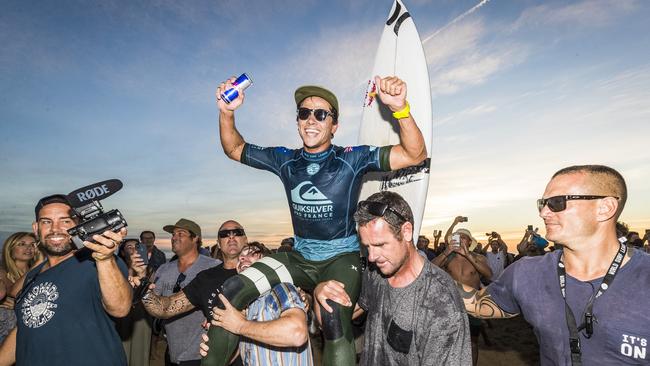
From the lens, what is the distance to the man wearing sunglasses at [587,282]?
2.30 m

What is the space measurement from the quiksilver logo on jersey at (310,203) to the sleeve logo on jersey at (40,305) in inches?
82.6

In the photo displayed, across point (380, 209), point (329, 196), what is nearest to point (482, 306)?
point (380, 209)

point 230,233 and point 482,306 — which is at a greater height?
point 230,233

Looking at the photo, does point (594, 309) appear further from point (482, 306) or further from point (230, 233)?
point (230, 233)

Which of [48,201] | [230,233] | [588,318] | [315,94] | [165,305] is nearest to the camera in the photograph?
[588,318]

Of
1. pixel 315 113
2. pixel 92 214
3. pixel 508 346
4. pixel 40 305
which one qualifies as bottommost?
pixel 508 346

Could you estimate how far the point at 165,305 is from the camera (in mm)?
4246

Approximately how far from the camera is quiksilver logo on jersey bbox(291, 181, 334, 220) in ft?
10.2

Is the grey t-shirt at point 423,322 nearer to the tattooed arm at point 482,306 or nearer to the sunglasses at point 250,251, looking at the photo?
the tattooed arm at point 482,306

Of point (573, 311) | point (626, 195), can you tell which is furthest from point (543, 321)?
point (626, 195)

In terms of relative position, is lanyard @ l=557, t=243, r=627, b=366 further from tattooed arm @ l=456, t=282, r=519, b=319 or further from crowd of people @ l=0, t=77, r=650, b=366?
tattooed arm @ l=456, t=282, r=519, b=319

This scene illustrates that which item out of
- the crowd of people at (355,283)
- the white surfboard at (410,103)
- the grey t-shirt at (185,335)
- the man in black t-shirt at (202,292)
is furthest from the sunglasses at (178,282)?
the white surfboard at (410,103)

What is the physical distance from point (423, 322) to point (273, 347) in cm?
136

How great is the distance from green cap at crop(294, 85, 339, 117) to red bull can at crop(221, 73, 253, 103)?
449mm
